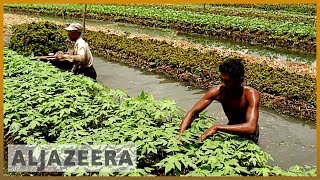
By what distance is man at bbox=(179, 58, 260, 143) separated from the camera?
357 centimetres

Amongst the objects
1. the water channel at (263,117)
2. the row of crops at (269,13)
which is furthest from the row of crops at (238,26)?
the water channel at (263,117)

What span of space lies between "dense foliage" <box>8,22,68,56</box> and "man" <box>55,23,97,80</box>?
318 cm

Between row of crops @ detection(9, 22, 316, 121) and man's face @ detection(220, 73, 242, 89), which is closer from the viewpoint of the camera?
man's face @ detection(220, 73, 242, 89)

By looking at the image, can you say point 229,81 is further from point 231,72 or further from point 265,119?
point 265,119

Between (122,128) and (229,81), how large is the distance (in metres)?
1.12

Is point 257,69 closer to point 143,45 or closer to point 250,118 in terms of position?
point 143,45

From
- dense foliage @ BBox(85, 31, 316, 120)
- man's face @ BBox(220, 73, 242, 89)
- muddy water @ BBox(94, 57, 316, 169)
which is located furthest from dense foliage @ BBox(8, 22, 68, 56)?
man's face @ BBox(220, 73, 242, 89)

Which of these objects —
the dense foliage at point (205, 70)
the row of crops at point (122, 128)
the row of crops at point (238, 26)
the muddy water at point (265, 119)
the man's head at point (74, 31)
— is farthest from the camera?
the row of crops at point (238, 26)

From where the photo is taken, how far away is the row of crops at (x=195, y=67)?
7.38 m

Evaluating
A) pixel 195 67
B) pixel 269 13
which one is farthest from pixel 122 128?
pixel 269 13

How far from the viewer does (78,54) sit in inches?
237

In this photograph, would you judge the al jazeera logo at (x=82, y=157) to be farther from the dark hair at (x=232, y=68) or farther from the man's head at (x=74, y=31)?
the man's head at (x=74, y=31)

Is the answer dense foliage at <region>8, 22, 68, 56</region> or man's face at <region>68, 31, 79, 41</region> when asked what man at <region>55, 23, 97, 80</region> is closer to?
man's face at <region>68, 31, 79, 41</region>

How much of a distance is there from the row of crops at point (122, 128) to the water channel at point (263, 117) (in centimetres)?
148
